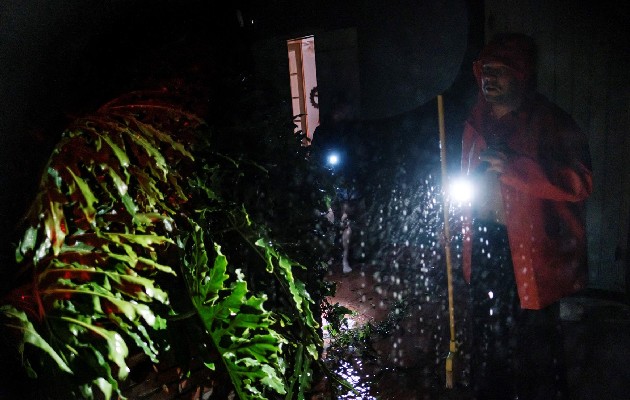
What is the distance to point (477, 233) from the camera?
3.05 meters

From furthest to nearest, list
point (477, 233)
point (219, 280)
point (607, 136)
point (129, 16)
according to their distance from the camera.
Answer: point (477, 233) < point (607, 136) < point (129, 16) < point (219, 280)

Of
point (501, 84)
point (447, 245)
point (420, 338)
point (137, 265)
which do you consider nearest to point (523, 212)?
point (447, 245)

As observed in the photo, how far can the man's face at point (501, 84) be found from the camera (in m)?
2.78

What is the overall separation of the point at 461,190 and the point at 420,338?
1960 millimetres

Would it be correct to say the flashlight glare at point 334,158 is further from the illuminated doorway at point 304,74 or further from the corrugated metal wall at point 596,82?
the corrugated metal wall at point 596,82

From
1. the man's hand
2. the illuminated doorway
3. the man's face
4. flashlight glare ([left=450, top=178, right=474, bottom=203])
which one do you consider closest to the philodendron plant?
flashlight glare ([left=450, top=178, right=474, bottom=203])

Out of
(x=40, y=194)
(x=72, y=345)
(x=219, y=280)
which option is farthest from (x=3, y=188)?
(x=219, y=280)

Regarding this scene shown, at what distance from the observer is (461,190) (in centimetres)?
305

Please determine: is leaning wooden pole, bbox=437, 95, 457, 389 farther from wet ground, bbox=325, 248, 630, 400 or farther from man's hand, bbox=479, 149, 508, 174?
man's hand, bbox=479, 149, 508, 174

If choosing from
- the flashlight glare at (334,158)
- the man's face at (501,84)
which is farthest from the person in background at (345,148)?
the man's face at (501,84)

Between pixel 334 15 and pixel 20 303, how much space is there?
13.4 feet

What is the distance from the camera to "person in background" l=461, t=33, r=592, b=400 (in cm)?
269

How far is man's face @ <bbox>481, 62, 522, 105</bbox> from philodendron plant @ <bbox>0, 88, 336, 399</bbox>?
1754 millimetres

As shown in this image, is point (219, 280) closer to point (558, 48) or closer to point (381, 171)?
point (558, 48)
